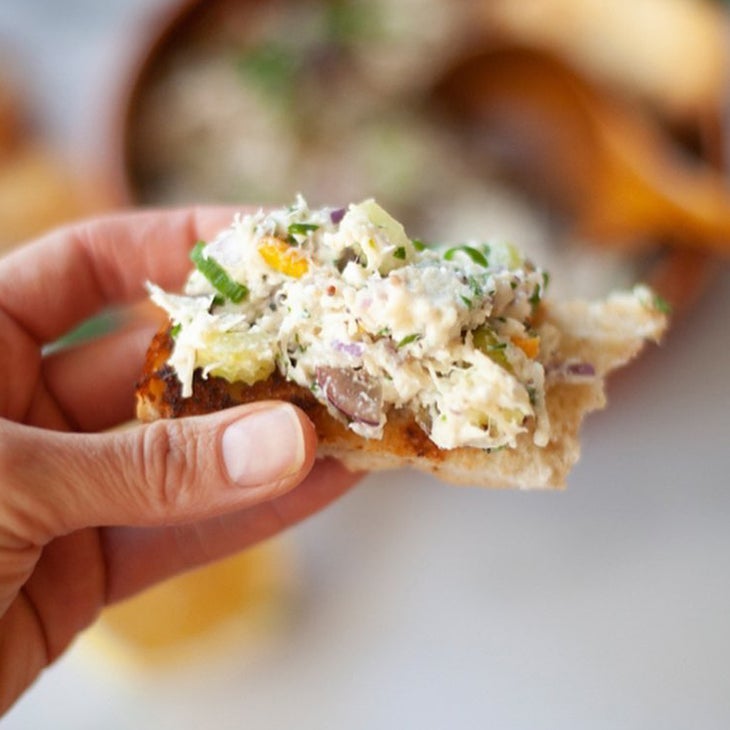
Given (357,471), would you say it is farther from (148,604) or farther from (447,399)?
(148,604)

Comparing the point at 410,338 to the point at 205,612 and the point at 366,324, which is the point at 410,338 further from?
the point at 205,612

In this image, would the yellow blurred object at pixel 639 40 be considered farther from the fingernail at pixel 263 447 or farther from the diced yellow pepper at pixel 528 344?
the fingernail at pixel 263 447

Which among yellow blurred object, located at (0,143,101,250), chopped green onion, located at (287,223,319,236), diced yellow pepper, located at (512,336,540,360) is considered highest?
chopped green onion, located at (287,223,319,236)

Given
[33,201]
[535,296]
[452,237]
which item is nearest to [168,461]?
[535,296]

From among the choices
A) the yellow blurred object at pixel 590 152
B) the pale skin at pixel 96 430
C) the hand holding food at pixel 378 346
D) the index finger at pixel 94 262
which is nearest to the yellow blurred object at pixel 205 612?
the pale skin at pixel 96 430

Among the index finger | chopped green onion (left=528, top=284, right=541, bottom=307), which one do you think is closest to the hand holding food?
chopped green onion (left=528, top=284, right=541, bottom=307)

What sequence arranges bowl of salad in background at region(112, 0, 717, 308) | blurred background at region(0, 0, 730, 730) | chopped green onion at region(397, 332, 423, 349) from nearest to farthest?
chopped green onion at region(397, 332, 423, 349), blurred background at region(0, 0, 730, 730), bowl of salad in background at region(112, 0, 717, 308)

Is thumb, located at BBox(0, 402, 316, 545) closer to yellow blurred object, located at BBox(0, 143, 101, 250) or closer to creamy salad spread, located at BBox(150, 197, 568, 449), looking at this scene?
creamy salad spread, located at BBox(150, 197, 568, 449)

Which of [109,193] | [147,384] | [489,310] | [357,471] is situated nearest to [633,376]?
[357,471]
